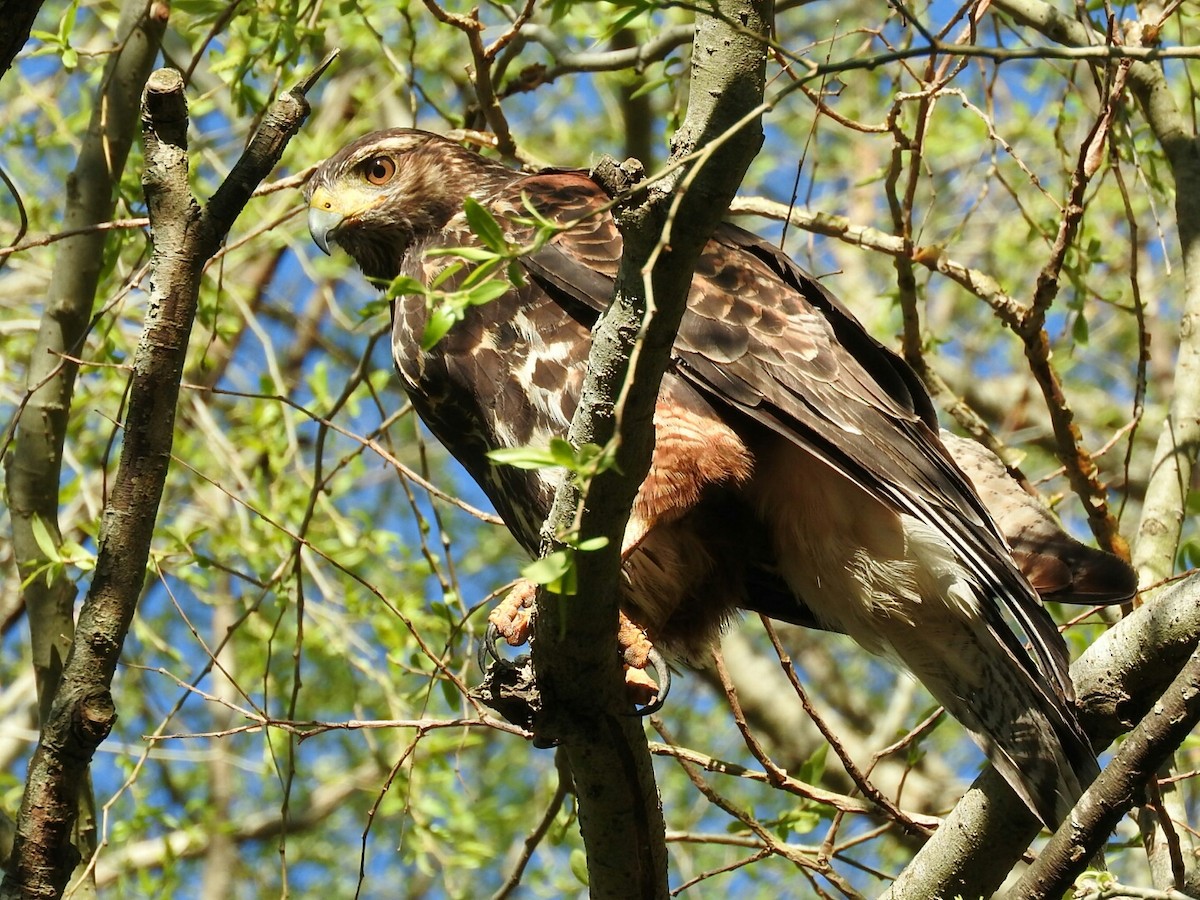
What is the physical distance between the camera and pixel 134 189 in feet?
13.4

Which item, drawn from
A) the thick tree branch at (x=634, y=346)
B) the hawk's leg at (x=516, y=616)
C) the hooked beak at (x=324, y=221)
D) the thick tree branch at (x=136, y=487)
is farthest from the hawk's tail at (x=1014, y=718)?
the hooked beak at (x=324, y=221)

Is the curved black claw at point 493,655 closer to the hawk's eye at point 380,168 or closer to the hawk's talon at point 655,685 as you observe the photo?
the hawk's talon at point 655,685

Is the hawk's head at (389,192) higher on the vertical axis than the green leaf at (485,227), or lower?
higher

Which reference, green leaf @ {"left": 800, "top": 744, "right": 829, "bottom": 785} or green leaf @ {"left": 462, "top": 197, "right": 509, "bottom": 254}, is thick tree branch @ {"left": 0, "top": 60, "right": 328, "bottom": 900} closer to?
green leaf @ {"left": 462, "top": 197, "right": 509, "bottom": 254}

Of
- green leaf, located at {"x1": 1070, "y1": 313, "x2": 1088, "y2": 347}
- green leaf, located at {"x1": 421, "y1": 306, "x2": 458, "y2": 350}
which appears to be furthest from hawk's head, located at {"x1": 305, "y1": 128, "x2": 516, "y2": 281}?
green leaf, located at {"x1": 421, "y1": 306, "x2": 458, "y2": 350}

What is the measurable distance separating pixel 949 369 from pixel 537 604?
16.2 ft

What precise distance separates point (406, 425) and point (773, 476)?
210 inches

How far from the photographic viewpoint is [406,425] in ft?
28.6

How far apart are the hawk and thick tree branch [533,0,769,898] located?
70 cm

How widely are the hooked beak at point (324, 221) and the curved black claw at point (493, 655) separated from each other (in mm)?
1649

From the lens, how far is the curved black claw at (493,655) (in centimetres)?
294

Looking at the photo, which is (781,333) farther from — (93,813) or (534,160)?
(93,813)

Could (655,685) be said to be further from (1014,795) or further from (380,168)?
(380,168)

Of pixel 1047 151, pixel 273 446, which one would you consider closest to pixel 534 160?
pixel 273 446
